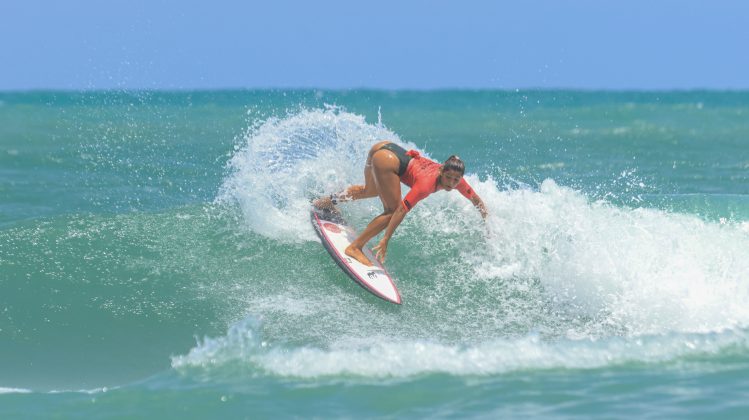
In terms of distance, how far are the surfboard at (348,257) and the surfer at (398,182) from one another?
0.11 meters

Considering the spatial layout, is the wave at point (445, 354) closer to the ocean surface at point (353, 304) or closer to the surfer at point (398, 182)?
the ocean surface at point (353, 304)

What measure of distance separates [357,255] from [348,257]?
86 millimetres

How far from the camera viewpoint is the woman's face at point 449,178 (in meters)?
7.50

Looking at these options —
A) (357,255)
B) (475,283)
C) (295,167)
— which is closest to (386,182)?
(357,255)

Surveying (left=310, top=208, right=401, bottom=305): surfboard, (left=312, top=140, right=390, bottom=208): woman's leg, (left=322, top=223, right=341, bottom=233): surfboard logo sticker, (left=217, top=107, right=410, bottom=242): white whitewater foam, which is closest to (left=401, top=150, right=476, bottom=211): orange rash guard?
(left=312, top=140, right=390, bottom=208): woman's leg

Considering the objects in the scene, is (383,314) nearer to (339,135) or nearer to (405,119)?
(339,135)

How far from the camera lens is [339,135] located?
1005 cm

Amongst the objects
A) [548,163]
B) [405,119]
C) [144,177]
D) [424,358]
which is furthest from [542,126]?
[424,358]

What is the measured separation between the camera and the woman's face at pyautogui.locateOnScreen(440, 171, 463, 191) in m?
7.50

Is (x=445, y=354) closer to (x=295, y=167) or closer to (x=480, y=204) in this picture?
(x=480, y=204)

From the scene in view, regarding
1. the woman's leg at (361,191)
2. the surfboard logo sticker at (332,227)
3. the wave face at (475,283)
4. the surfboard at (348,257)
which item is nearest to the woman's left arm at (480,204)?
the wave face at (475,283)

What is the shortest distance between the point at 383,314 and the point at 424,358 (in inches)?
49.3

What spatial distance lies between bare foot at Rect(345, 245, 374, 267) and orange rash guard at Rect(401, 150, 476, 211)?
779 mm

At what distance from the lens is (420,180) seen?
7.70 metres
